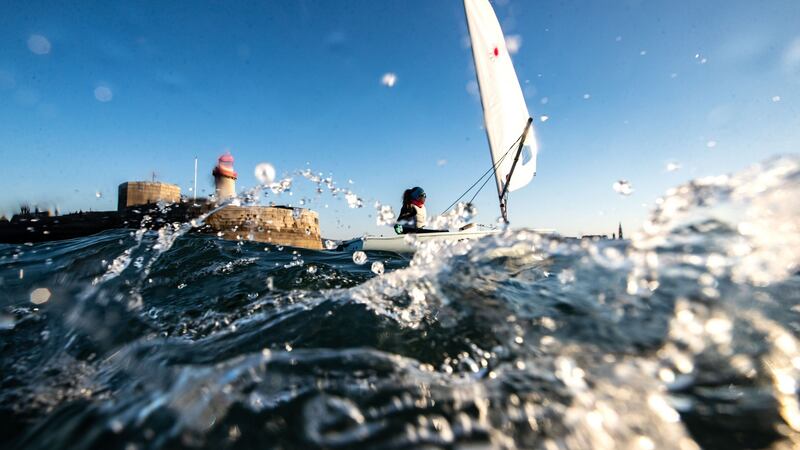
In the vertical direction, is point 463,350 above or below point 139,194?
below

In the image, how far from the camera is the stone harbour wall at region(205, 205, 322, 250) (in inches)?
639

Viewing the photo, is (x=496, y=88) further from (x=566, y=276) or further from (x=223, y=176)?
(x=223, y=176)

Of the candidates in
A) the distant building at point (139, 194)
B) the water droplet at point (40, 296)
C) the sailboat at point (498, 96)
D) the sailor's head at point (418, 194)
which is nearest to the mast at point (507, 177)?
the sailboat at point (498, 96)

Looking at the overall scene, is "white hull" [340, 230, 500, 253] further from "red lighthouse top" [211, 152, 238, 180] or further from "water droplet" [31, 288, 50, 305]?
"red lighthouse top" [211, 152, 238, 180]

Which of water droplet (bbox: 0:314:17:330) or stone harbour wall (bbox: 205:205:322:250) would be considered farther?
stone harbour wall (bbox: 205:205:322:250)

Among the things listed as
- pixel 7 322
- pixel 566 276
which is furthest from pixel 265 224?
pixel 566 276

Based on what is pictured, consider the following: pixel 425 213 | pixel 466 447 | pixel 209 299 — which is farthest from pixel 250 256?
pixel 425 213

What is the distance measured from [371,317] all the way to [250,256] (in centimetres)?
305

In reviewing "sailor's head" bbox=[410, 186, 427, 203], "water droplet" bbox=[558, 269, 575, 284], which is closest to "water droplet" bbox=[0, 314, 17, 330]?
"water droplet" bbox=[558, 269, 575, 284]

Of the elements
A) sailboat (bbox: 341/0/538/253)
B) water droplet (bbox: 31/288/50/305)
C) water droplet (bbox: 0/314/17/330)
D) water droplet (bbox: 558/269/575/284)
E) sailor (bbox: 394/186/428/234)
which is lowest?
water droplet (bbox: 0/314/17/330)

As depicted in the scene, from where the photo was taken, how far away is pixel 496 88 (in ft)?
36.3

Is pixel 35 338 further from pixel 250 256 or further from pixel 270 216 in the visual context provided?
pixel 270 216

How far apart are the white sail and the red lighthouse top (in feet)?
47.3

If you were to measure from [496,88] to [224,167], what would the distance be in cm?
1495
